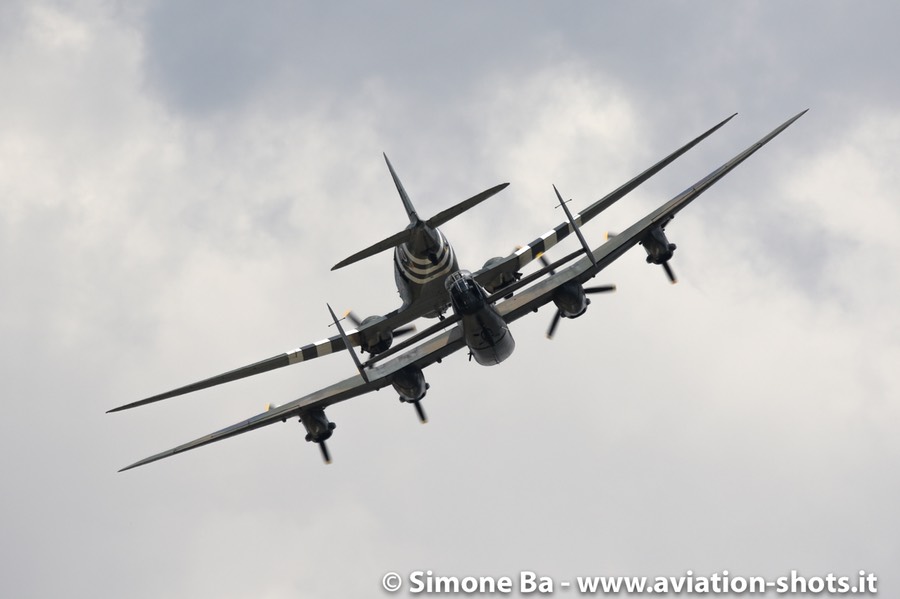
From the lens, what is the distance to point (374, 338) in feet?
201

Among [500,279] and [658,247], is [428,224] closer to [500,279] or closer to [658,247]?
[500,279]

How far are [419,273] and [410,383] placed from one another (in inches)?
262

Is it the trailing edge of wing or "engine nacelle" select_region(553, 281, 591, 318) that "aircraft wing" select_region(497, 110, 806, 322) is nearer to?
"engine nacelle" select_region(553, 281, 591, 318)

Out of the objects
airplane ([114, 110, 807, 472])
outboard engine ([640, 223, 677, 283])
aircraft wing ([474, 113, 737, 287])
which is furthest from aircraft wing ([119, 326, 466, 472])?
outboard engine ([640, 223, 677, 283])

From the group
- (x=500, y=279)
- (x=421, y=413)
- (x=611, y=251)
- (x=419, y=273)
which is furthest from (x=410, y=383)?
(x=611, y=251)

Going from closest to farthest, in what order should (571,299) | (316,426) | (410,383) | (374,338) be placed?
(571,299) < (410,383) < (316,426) < (374,338)

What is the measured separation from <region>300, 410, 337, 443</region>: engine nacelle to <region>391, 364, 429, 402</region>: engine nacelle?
187 inches

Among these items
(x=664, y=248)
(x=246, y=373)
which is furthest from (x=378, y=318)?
(x=664, y=248)

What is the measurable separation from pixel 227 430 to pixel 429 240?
14722 mm

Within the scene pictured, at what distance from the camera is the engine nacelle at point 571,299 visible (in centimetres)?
5428

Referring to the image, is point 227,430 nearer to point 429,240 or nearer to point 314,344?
point 314,344

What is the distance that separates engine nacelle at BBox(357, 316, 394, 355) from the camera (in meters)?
61.0

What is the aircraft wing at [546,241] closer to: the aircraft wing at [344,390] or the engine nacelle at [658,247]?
the engine nacelle at [658,247]

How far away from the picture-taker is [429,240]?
5744 centimetres
